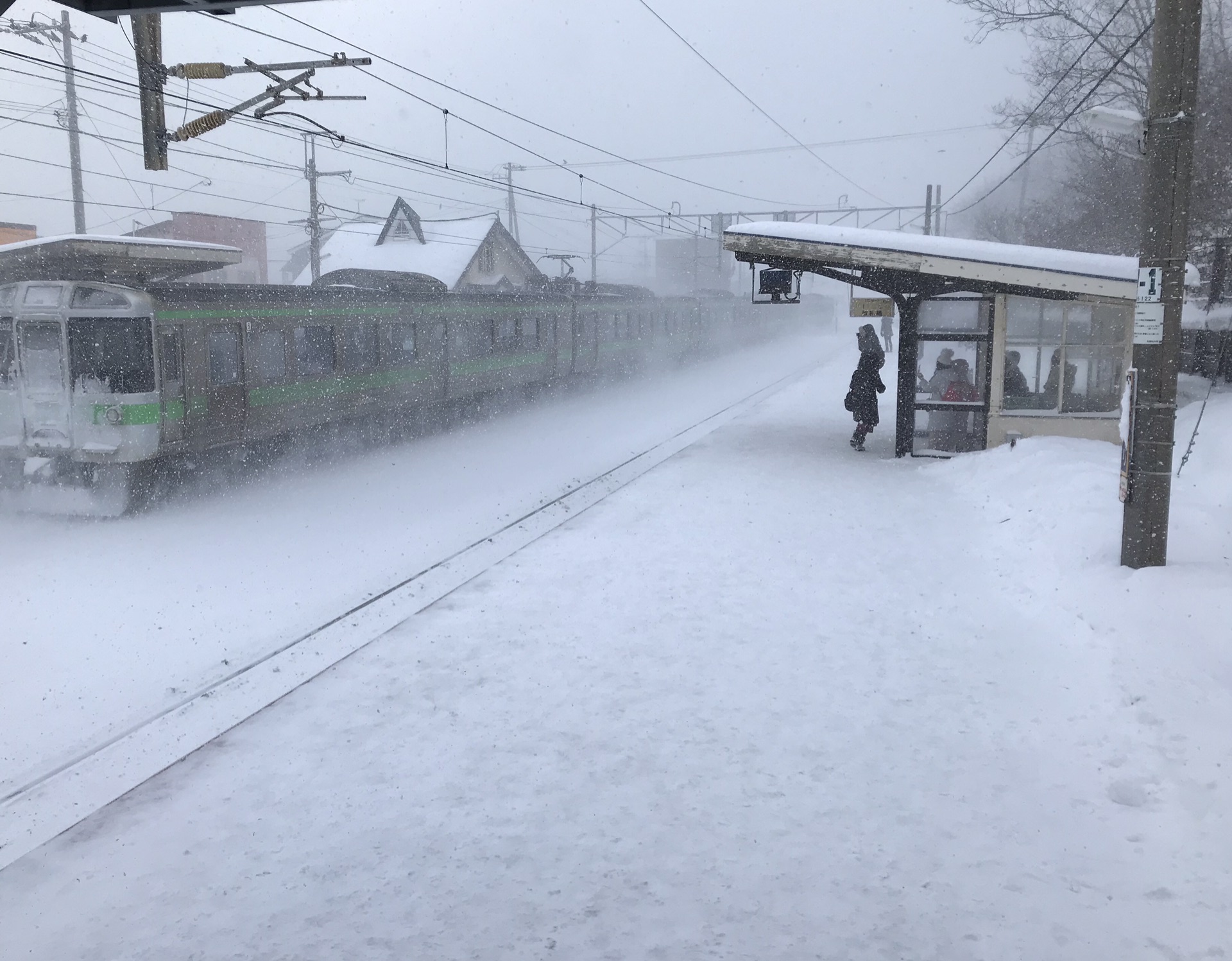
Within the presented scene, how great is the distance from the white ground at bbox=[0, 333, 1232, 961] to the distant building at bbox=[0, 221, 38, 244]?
35098 mm

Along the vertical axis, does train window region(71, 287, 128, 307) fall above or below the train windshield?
above

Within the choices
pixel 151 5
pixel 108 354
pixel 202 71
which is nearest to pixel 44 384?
pixel 108 354

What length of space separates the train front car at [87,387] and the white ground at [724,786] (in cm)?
406

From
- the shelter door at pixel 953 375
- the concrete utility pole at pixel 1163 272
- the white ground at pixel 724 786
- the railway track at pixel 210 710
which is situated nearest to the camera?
the white ground at pixel 724 786

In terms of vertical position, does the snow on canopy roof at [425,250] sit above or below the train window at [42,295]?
above

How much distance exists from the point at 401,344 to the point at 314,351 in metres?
2.41

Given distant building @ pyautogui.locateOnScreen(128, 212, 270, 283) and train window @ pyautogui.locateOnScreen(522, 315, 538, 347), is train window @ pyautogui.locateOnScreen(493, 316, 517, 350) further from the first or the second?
distant building @ pyautogui.locateOnScreen(128, 212, 270, 283)

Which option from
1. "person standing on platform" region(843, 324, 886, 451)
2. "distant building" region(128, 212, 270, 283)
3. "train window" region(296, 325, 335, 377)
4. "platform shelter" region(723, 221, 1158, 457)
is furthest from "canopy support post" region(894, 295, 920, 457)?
"distant building" region(128, 212, 270, 283)

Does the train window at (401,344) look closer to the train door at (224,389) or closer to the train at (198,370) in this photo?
the train at (198,370)

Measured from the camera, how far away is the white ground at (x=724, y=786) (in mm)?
3381

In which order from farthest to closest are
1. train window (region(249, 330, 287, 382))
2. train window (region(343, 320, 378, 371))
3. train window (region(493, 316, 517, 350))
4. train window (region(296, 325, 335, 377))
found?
train window (region(493, 316, 517, 350)) < train window (region(343, 320, 378, 371)) < train window (region(296, 325, 335, 377)) < train window (region(249, 330, 287, 382))

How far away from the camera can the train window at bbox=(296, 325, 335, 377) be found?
43.3ft

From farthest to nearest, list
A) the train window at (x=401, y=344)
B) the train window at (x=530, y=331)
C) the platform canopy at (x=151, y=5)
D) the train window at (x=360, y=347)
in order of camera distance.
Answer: the train window at (x=530, y=331) → the train window at (x=401, y=344) → the train window at (x=360, y=347) → the platform canopy at (x=151, y=5)

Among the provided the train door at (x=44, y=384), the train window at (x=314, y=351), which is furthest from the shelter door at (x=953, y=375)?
the train door at (x=44, y=384)
